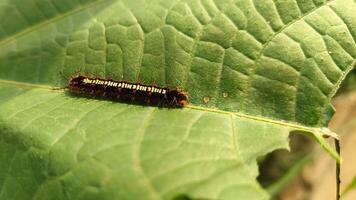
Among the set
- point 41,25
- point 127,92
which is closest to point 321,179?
point 127,92

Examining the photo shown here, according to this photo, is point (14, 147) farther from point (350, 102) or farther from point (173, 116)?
point (350, 102)

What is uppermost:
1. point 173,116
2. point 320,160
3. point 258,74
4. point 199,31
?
point 199,31

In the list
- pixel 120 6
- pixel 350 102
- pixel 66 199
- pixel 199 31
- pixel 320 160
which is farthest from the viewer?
pixel 350 102

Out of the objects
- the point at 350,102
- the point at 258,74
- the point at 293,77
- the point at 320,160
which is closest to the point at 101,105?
the point at 258,74

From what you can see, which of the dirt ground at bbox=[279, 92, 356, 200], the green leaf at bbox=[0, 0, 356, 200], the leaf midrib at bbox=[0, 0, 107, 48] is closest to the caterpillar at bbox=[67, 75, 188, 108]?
the green leaf at bbox=[0, 0, 356, 200]

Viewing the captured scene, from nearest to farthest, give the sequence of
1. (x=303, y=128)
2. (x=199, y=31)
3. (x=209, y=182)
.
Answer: (x=209, y=182) < (x=303, y=128) < (x=199, y=31)

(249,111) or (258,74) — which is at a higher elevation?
(258,74)

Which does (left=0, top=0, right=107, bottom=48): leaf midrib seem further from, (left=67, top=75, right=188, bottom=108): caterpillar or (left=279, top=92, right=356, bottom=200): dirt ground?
(left=279, top=92, right=356, bottom=200): dirt ground
